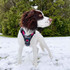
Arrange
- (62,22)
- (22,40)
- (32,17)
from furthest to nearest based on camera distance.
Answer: (62,22)
(22,40)
(32,17)

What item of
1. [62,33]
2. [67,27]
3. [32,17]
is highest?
[32,17]

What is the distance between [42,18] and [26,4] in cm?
619

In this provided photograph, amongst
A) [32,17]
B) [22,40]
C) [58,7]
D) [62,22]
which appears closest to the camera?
[32,17]

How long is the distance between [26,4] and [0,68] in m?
6.43

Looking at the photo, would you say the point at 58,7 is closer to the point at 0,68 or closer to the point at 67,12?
the point at 67,12

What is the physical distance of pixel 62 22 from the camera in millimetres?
7109

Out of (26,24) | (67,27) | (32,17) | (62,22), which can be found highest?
(32,17)

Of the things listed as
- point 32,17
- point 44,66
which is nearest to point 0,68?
point 44,66

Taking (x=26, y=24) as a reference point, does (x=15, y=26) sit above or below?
below

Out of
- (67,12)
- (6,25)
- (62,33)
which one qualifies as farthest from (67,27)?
(6,25)

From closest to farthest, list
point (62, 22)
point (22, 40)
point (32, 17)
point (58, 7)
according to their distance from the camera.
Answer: point (32, 17) < point (22, 40) < point (62, 22) < point (58, 7)

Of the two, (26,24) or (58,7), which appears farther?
(58,7)

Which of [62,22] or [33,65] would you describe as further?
[62,22]

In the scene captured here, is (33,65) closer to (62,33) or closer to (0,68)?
(0,68)
